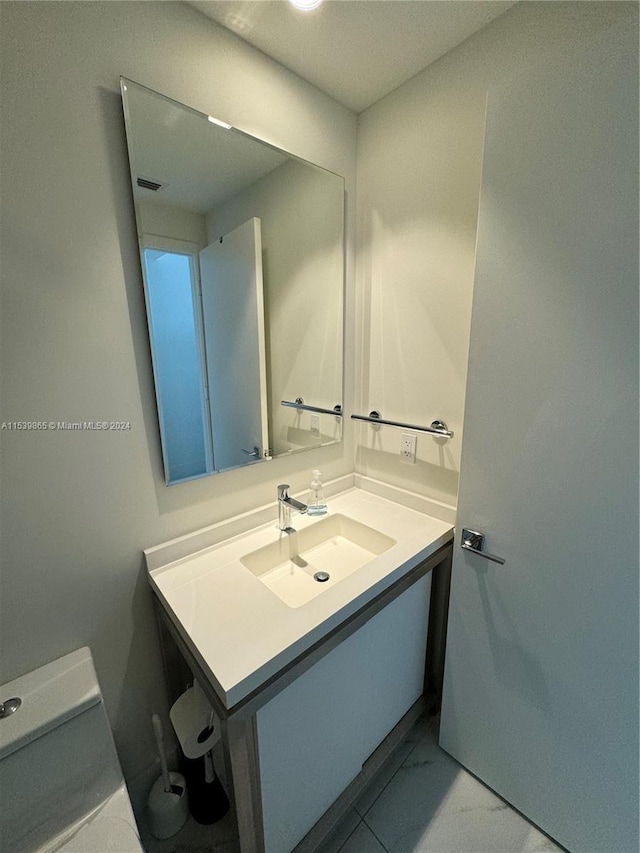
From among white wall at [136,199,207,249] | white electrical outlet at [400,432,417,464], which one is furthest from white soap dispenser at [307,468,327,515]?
white wall at [136,199,207,249]

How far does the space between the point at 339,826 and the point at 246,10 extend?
246cm

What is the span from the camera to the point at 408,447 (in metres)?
1.44

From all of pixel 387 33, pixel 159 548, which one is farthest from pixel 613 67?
pixel 159 548

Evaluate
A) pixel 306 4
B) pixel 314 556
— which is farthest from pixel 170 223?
pixel 314 556

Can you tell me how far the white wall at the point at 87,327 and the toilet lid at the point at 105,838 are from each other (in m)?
0.27

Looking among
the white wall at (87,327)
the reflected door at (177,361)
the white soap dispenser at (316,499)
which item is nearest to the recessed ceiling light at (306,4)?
the white wall at (87,327)

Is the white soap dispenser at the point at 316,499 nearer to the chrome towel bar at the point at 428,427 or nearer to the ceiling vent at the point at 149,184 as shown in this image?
the chrome towel bar at the point at 428,427

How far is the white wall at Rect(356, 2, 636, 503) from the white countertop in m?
0.40

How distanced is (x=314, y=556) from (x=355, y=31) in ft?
5.57

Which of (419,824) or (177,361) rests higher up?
(177,361)

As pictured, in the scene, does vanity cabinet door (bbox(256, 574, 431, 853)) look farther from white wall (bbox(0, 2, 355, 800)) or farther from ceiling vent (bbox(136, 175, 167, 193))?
ceiling vent (bbox(136, 175, 167, 193))

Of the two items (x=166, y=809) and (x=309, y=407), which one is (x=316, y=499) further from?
(x=166, y=809)

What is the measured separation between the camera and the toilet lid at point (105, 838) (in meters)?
0.80

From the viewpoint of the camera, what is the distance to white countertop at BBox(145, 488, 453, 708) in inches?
30.3
